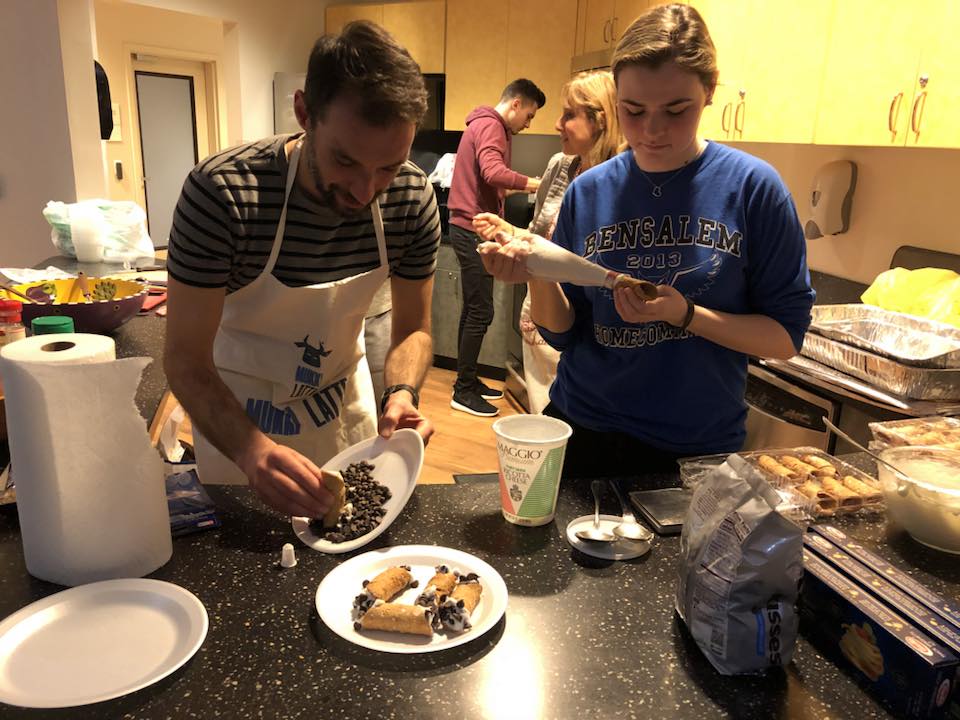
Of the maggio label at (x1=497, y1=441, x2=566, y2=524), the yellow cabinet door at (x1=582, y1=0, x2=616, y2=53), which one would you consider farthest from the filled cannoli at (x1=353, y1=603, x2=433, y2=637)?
the yellow cabinet door at (x1=582, y1=0, x2=616, y2=53)

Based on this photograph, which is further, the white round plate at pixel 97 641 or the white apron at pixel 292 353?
the white apron at pixel 292 353

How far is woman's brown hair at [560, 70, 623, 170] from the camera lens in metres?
2.58

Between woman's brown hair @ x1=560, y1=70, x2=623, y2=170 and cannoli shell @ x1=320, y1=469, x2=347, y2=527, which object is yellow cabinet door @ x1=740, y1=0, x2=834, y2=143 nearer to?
woman's brown hair @ x1=560, y1=70, x2=623, y2=170

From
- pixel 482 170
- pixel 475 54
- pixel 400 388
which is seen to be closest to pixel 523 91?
pixel 482 170

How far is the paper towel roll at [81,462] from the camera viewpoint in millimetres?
837

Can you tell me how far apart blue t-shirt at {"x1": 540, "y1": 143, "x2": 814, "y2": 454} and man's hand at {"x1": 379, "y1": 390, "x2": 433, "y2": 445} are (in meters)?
Answer: 0.35

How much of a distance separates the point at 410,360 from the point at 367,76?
22.3 inches

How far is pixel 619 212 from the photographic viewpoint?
4.59ft

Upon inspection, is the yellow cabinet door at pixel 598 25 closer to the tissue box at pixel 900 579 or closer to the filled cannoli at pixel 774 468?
the filled cannoli at pixel 774 468

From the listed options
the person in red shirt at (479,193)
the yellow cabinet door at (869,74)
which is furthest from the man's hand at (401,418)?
the person in red shirt at (479,193)

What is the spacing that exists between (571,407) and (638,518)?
398 millimetres

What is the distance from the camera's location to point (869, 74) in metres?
2.16

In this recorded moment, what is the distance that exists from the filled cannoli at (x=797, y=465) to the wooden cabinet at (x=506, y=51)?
3434 mm

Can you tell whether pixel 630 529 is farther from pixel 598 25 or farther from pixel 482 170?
pixel 598 25
